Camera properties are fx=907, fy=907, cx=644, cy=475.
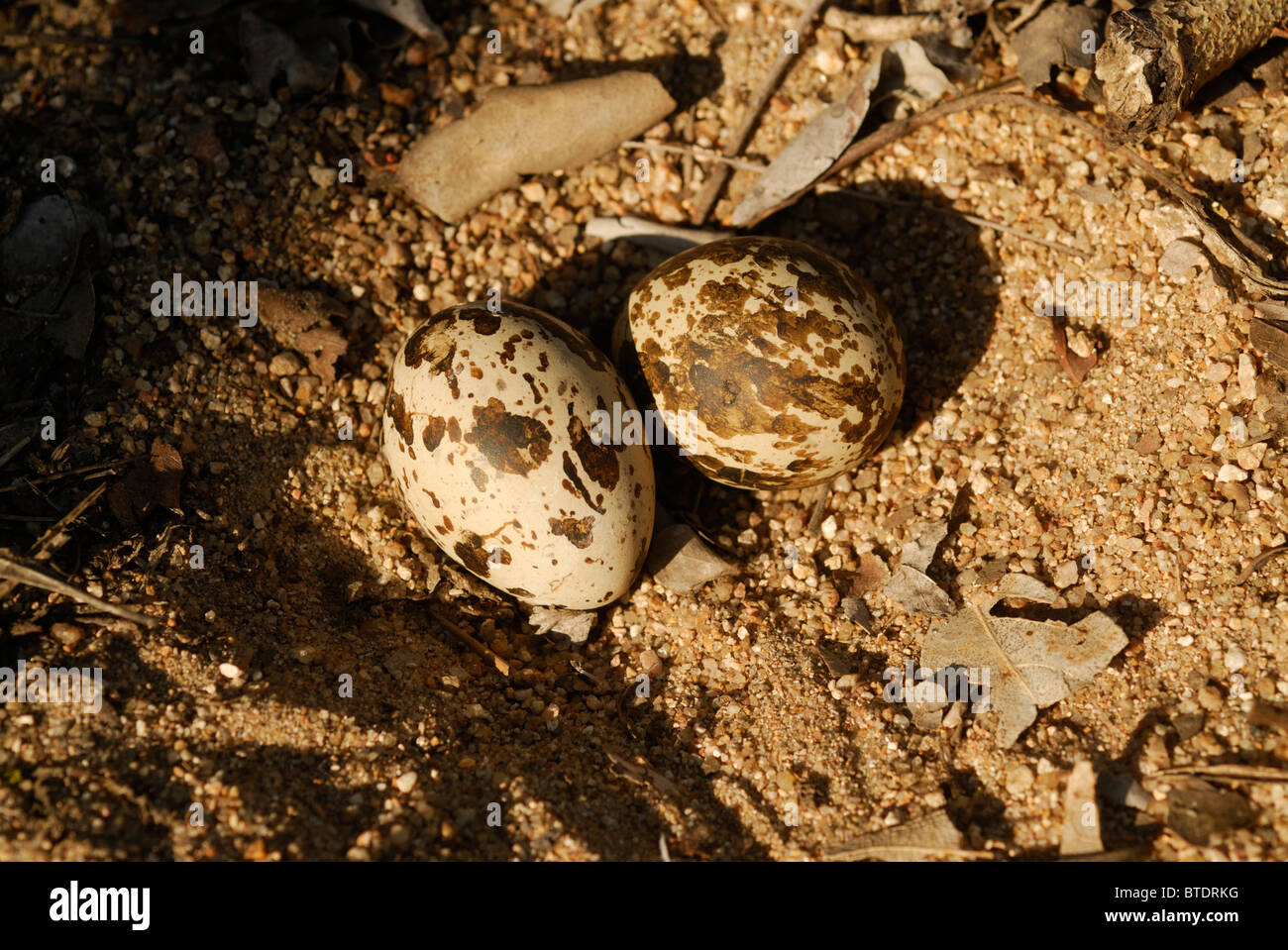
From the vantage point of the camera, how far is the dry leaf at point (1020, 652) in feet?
8.93

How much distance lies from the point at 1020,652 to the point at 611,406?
4.86 feet

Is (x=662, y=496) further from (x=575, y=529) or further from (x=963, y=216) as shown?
(x=963, y=216)

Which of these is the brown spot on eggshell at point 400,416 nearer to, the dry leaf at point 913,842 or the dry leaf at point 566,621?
the dry leaf at point 566,621

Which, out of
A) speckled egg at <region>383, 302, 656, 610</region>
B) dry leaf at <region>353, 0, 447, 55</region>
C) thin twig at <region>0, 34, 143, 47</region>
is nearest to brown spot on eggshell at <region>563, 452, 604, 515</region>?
speckled egg at <region>383, 302, 656, 610</region>

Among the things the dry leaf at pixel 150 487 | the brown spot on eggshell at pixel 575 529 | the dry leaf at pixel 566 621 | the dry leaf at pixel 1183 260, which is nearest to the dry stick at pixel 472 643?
the dry leaf at pixel 566 621

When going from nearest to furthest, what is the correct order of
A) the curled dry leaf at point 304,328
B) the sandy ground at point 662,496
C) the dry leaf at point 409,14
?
the sandy ground at point 662,496, the curled dry leaf at point 304,328, the dry leaf at point 409,14

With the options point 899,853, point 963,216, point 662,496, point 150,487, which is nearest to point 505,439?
point 662,496

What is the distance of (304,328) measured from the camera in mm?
3264

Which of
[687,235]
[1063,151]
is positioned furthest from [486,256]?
[1063,151]

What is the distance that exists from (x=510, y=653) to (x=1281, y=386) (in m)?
2.67

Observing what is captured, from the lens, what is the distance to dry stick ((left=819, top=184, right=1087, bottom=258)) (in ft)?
11.0

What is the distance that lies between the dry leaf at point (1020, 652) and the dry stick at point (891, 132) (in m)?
1.63

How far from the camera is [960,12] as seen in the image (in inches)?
139

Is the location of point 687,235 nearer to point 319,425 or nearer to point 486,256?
point 486,256
